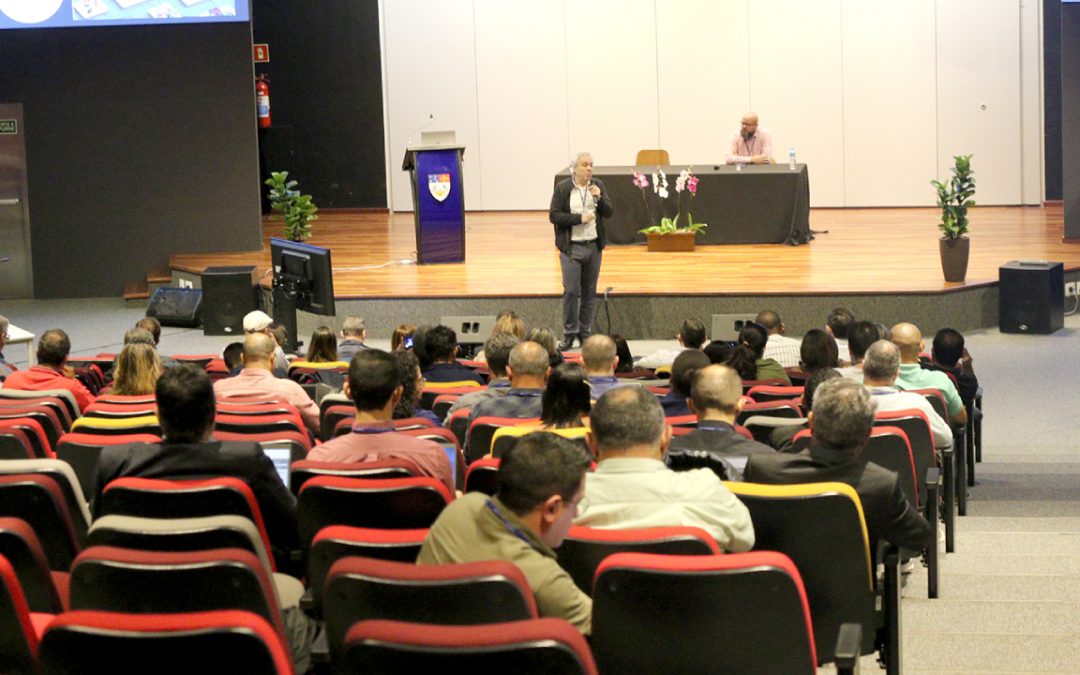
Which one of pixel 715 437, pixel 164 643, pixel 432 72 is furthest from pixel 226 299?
pixel 164 643

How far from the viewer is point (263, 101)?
17.9 m

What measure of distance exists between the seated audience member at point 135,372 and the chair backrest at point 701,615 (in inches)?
146

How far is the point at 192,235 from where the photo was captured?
571 inches

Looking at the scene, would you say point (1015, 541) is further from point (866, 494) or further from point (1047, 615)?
point (866, 494)

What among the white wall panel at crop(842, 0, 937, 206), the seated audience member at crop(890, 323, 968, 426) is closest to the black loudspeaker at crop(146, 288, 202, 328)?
the seated audience member at crop(890, 323, 968, 426)

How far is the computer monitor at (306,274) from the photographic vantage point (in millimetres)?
10195

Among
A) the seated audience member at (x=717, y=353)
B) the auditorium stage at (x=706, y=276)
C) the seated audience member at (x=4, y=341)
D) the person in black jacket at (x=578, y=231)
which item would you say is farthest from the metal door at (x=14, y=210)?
the seated audience member at (x=717, y=353)

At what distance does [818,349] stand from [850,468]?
2.48 metres

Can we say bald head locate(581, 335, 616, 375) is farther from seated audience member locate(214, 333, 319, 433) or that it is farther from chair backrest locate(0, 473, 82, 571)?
chair backrest locate(0, 473, 82, 571)

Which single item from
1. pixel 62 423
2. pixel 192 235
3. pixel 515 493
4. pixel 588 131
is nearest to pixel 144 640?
pixel 515 493

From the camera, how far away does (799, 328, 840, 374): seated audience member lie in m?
6.18

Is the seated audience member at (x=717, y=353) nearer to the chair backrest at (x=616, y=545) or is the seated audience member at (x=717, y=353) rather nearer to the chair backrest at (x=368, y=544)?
the chair backrest at (x=616, y=545)

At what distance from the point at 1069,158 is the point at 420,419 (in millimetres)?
11223

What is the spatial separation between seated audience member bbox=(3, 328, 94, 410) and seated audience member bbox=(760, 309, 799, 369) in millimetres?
3578
